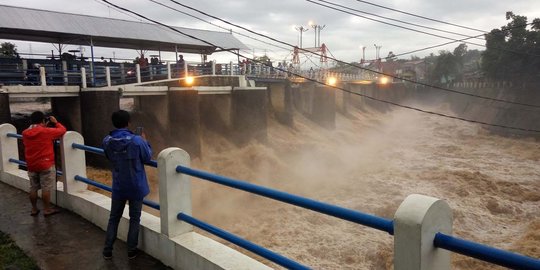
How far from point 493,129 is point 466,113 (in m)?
13.0

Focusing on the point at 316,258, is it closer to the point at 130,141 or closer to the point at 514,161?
the point at 130,141

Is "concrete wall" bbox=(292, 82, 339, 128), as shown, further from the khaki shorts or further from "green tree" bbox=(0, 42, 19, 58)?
the khaki shorts

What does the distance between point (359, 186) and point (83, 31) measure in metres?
16.7

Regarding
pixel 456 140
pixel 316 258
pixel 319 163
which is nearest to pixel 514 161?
pixel 456 140

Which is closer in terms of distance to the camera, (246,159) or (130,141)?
(130,141)

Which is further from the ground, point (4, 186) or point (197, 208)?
point (4, 186)

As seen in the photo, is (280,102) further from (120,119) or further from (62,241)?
(120,119)

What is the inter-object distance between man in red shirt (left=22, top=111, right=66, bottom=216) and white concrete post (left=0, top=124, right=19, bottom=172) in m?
2.84

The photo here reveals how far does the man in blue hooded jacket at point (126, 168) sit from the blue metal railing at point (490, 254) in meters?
2.98

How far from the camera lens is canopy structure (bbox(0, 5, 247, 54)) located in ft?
60.2

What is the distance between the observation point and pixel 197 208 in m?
15.5

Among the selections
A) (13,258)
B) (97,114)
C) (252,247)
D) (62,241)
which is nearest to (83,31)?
(97,114)

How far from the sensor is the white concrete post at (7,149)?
791cm

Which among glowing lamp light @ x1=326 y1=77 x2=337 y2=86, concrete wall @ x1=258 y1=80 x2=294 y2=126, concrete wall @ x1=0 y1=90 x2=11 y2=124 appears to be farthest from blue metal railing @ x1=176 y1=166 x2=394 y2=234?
glowing lamp light @ x1=326 y1=77 x2=337 y2=86
